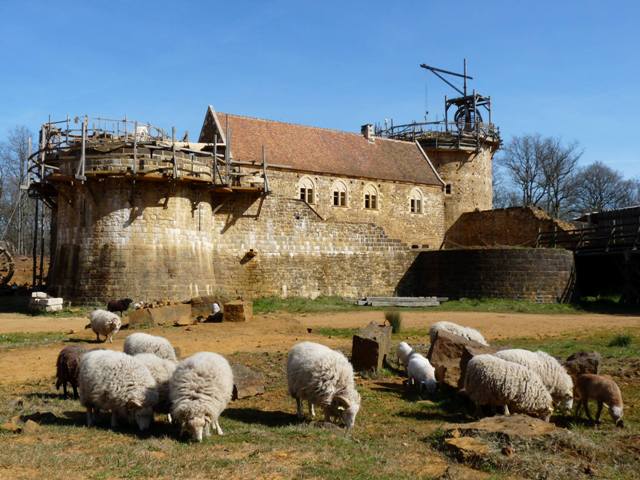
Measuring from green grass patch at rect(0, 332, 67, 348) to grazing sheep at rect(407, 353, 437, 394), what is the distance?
11.0 m

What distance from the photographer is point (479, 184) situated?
45.2 meters

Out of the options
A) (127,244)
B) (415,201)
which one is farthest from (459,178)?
(127,244)

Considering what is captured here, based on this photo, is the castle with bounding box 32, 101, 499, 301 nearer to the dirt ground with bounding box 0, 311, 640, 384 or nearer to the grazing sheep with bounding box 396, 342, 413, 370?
the dirt ground with bounding box 0, 311, 640, 384

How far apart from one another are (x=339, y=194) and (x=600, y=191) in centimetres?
4023

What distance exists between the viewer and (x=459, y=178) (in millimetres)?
44594

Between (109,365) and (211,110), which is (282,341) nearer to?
(109,365)

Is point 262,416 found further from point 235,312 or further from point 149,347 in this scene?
point 235,312

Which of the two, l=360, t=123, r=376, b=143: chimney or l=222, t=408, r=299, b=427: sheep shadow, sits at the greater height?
l=360, t=123, r=376, b=143: chimney

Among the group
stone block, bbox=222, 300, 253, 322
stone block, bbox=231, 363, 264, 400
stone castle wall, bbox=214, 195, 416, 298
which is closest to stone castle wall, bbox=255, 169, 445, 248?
stone castle wall, bbox=214, 195, 416, 298

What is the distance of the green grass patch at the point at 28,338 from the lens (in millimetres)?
18188

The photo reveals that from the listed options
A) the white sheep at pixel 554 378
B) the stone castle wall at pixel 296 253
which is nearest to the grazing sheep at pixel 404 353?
the white sheep at pixel 554 378

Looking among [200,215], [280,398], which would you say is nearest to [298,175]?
[200,215]

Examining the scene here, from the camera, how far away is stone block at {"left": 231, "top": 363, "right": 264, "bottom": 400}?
37.9 feet

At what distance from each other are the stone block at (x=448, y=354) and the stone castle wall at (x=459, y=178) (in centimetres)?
3136
